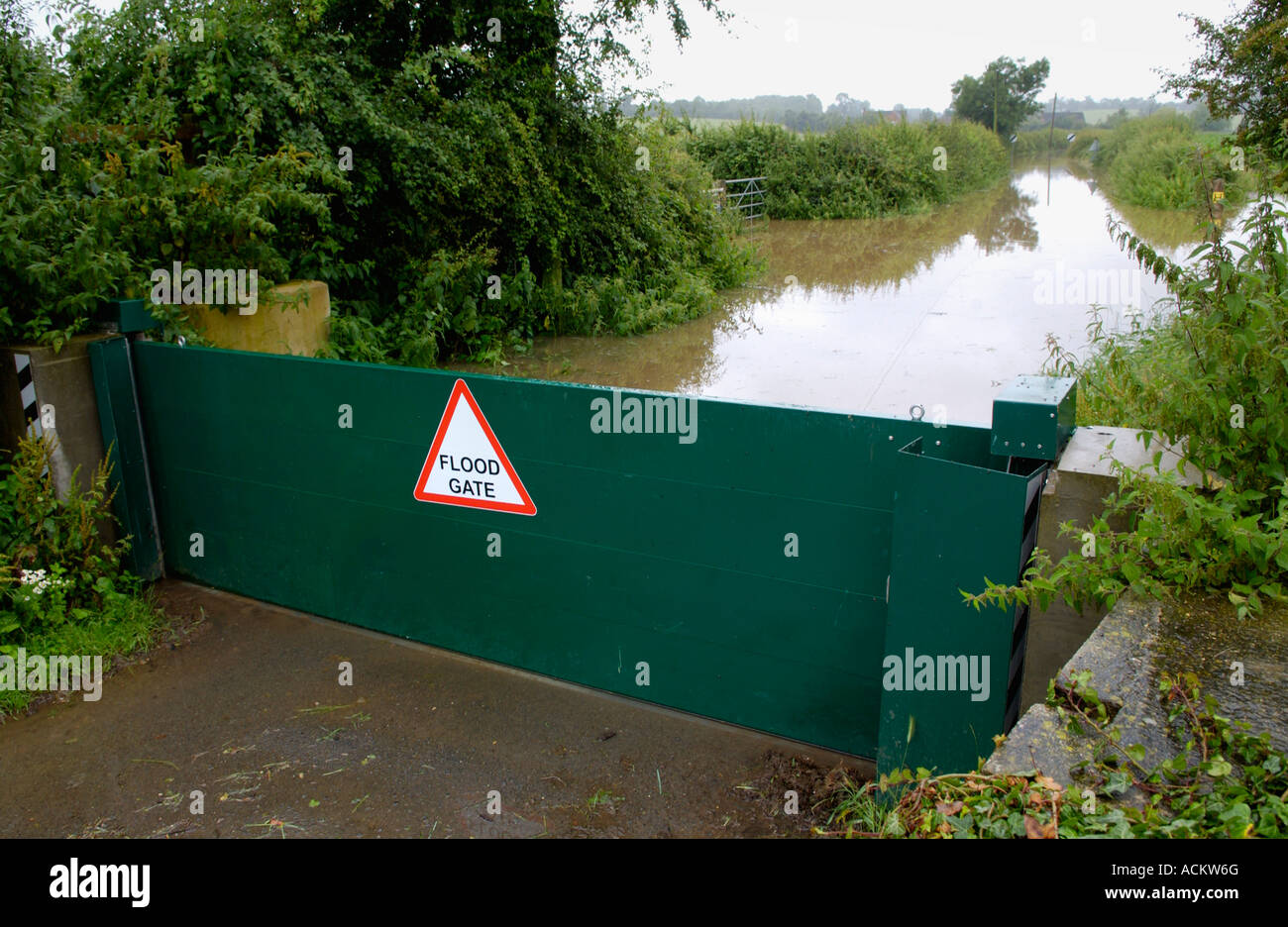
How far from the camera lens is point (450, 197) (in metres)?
10.6

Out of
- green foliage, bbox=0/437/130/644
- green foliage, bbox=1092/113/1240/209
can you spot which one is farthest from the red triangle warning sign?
green foliage, bbox=1092/113/1240/209

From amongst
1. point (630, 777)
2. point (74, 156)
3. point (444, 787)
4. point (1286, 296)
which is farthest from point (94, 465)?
point (1286, 296)

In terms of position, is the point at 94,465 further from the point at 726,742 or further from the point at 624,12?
the point at 624,12

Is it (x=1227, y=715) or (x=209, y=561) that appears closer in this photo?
(x=1227, y=715)

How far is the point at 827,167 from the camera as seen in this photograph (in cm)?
3341

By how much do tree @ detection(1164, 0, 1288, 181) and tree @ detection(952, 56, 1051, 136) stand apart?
69.5m

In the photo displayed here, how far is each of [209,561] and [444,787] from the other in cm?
279

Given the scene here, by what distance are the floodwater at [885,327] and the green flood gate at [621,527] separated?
224 centimetres

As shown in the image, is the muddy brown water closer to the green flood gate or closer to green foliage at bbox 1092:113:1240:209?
the green flood gate

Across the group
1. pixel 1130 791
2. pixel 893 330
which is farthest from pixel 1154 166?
pixel 1130 791

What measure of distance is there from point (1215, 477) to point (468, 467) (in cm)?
329


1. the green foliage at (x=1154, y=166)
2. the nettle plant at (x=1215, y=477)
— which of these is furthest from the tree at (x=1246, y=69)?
the nettle plant at (x=1215, y=477)

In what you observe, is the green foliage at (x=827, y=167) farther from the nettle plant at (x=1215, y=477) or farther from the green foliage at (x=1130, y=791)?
the green foliage at (x=1130, y=791)

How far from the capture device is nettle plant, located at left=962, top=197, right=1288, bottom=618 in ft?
10.0
